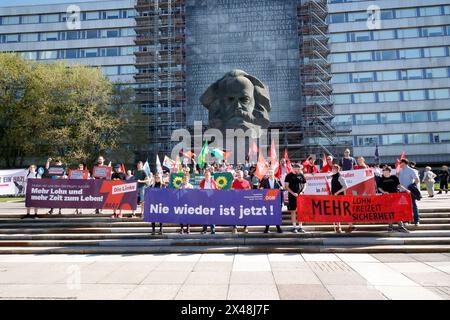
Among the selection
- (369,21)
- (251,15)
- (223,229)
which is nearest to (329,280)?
(223,229)

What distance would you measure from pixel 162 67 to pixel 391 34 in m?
34.0

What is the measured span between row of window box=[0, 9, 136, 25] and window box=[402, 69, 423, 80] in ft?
139

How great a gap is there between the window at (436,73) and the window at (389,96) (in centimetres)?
500

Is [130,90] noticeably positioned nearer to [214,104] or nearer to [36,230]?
[214,104]

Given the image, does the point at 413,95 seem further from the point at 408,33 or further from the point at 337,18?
the point at 337,18

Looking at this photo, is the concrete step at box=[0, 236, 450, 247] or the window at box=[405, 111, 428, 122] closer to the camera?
the concrete step at box=[0, 236, 450, 247]

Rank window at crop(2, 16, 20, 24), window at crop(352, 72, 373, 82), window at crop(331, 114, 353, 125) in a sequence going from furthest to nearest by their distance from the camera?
window at crop(2, 16, 20, 24), window at crop(352, 72, 373, 82), window at crop(331, 114, 353, 125)

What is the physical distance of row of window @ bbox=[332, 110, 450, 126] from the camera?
4938 cm

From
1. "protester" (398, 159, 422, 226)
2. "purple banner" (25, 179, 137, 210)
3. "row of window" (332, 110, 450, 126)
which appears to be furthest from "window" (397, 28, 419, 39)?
"purple banner" (25, 179, 137, 210)

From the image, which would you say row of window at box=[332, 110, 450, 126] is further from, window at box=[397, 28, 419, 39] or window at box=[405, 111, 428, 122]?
Result: window at box=[397, 28, 419, 39]

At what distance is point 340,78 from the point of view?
51.5 m
